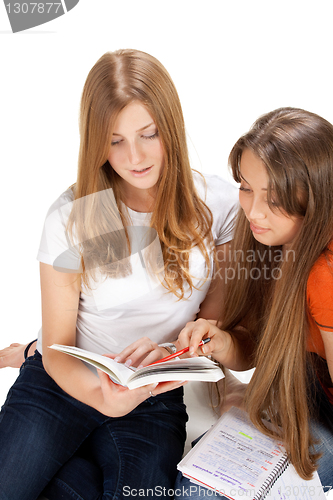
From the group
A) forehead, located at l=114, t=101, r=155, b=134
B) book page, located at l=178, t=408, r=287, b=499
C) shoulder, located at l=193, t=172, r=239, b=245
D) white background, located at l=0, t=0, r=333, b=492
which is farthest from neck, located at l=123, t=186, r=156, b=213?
white background, located at l=0, t=0, r=333, b=492

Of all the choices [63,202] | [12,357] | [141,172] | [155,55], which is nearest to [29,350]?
[12,357]

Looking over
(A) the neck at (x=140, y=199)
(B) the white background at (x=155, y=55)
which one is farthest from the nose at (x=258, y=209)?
(B) the white background at (x=155, y=55)

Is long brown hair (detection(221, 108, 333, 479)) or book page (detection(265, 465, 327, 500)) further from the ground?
long brown hair (detection(221, 108, 333, 479))

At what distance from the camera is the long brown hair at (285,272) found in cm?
115

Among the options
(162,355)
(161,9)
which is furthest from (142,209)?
(161,9)

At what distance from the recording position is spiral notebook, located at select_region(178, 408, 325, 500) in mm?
1216

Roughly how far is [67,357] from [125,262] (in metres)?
0.34

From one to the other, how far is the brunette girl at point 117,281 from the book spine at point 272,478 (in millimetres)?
284

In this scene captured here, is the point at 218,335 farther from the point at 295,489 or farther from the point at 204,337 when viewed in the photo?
the point at 295,489

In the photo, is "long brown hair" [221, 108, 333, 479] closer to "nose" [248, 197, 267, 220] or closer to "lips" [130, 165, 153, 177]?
"nose" [248, 197, 267, 220]

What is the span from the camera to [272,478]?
4.09ft

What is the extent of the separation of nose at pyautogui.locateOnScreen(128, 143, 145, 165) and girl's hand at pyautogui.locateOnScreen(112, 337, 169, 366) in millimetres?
503

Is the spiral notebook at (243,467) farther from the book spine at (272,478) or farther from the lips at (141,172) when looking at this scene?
the lips at (141,172)

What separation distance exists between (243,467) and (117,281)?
0.64 meters
